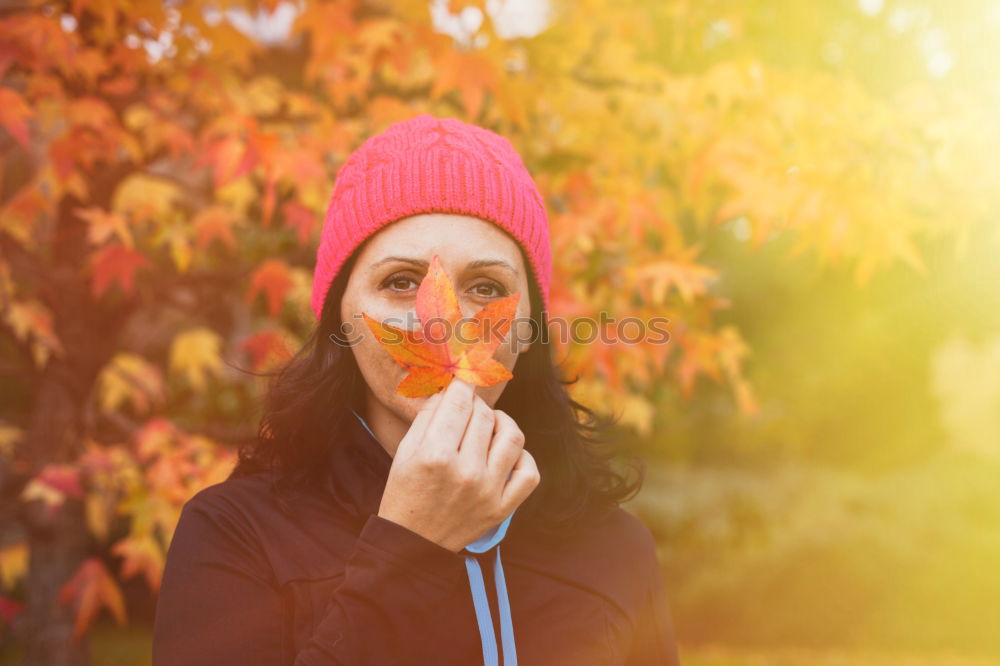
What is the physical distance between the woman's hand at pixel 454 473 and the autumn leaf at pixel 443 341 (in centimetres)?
3

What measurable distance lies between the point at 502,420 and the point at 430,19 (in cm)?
180

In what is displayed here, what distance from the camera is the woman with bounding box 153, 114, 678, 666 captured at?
1292mm

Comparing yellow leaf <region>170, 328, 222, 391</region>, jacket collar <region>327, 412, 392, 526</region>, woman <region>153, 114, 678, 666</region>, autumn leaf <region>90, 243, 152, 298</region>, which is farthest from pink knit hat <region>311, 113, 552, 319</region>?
yellow leaf <region>170, 328, 222, 391</region>

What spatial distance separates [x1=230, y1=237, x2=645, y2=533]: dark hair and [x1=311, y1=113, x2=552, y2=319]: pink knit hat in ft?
0.23

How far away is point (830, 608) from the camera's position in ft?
24.7

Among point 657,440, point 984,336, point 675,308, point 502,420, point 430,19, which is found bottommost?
point 502,420

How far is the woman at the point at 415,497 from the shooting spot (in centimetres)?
129

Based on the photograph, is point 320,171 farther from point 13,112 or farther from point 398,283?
point 398,283

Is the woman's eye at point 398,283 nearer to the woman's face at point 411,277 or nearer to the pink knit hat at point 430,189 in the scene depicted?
the woman's face at point 411,277

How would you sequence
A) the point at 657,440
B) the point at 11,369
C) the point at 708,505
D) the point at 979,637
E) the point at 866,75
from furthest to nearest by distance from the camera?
1. the point at 657,440
2. the point at 708,505
3. the point at 979,637
4. the point at 866,75
5. the point at 11,369

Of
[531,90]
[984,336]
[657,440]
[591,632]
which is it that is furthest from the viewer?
[984,336]

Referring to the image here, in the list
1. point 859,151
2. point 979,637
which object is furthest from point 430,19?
point 979,637

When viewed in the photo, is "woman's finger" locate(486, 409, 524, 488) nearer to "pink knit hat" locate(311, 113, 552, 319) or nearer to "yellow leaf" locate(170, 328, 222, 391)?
"pink knit hat" locate(311, 113, 552, 319)

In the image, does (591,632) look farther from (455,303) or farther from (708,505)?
(708,505)
